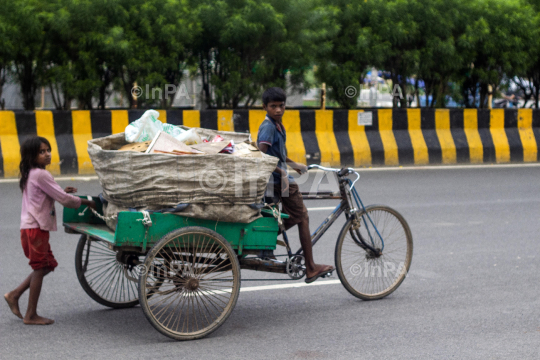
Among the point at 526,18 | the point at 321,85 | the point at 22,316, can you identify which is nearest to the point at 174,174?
the point at 22,316

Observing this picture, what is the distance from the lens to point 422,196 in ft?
33.3

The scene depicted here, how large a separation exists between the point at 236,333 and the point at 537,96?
531 inches

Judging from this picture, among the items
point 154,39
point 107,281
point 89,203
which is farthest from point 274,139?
point 154,39

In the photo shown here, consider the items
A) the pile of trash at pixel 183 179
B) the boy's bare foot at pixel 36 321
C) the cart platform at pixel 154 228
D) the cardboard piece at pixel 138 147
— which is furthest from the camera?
the boy's bare foot at pixel 36 321

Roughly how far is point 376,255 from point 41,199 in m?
2.56

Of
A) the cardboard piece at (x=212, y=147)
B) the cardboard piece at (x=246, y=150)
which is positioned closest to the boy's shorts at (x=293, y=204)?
the cardboard piece at (x=246, y=150)

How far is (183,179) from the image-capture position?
4.49 m

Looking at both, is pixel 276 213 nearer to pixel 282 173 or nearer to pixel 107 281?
pixel 282 173

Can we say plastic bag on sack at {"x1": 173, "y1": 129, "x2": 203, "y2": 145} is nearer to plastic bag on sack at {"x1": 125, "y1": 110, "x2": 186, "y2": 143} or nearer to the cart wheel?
plastic bag on sack at {"x1": 125, "y1": 110, "x2": 186, "y2": 143}

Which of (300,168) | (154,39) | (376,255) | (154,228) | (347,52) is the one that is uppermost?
(154,39)

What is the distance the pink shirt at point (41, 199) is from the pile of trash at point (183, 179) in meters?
0.28

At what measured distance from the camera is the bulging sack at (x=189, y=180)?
14.6 ft

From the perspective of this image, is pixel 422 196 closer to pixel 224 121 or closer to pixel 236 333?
pixel 224 121

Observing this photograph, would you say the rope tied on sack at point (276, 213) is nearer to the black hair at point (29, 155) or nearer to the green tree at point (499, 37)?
the black hair at point (29, 155)
